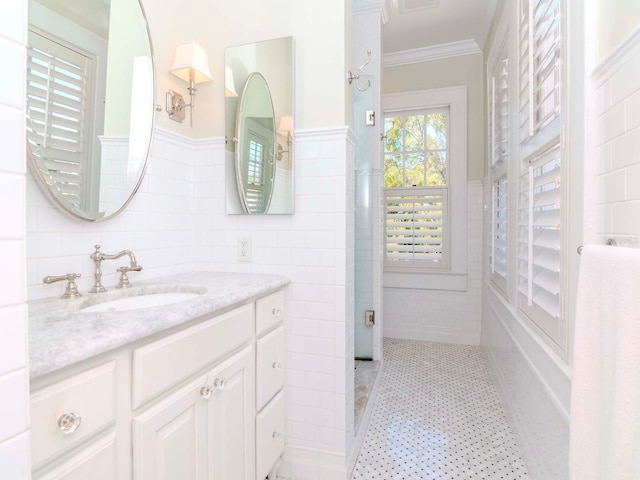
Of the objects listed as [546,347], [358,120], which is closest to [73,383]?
[546,347]

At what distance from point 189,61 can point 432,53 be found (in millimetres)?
2782

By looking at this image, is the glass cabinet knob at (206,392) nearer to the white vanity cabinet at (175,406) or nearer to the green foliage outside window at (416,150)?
the white vanity cabinet at (175,406)

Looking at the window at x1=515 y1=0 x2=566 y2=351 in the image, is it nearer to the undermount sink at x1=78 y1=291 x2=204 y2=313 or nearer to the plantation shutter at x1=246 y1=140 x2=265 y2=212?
the plantation shutter at x1=246 y1=140 x2=265 y2=212

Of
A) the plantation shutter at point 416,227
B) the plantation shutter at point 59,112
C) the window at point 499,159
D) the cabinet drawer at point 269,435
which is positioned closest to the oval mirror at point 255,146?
the plantation shutter at point 59,112

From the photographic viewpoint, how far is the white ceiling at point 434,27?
293cm

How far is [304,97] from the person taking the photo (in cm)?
165

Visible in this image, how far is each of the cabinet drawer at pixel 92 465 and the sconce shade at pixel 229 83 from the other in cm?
147

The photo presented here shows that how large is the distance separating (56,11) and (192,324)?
1093 millimetres

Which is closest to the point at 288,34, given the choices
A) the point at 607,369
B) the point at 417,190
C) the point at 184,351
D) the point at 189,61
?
the point at 189,61

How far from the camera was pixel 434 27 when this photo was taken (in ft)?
10.6

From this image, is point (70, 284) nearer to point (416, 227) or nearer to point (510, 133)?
point (510, 133)

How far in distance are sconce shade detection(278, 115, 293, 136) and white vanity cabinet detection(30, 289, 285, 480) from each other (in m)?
0.74

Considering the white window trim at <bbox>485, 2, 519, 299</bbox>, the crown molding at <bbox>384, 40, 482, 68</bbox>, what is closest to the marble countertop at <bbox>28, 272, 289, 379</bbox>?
the white window trim at <bbox>485, 2, 519, 299</bbox>

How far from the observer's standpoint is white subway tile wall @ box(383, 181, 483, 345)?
349cm
